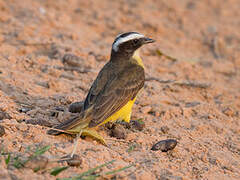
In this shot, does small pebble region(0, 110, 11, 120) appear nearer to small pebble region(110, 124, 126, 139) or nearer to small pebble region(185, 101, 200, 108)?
small pebble region(110, 124, 126, 139)

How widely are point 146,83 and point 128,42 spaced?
1.64 m

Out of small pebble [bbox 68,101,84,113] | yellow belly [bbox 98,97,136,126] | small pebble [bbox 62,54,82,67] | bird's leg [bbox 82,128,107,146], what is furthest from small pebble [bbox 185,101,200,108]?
bird's leg [bbox 82,128,107,146]

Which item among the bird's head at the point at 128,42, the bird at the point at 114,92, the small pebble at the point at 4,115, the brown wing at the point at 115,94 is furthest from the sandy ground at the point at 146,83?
the bird's head at the point at 128,42

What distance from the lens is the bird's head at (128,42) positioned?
6297mm

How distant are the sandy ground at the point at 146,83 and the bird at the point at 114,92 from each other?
20cm

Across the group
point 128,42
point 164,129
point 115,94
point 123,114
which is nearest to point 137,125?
point 123,114

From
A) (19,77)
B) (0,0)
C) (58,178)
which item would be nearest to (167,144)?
(58,178)

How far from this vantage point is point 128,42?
632 cm

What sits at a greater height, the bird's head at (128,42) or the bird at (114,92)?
the bird's head at (128,42)

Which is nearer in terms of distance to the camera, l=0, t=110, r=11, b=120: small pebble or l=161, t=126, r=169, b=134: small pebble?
l=0, t=110, r=11, b=120: small pebble

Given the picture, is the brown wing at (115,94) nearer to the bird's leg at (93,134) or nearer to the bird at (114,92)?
the bird at (114,92)

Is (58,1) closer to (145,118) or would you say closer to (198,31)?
(198,31)

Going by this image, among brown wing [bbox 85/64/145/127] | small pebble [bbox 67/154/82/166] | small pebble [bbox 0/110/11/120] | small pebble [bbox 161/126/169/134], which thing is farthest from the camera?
small pebble [bbox 161/126/169/134]

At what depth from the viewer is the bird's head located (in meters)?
6.30
